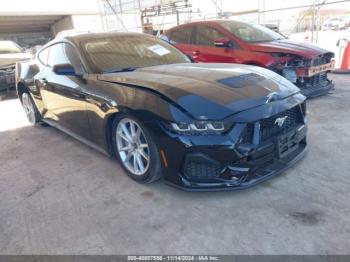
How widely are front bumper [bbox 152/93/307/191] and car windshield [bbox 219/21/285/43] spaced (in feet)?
11.3

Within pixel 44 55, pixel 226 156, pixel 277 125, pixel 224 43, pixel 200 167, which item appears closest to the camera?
pixel 226 156

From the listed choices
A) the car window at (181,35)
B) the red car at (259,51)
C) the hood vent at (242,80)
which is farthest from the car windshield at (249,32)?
the hood vent at (242,80)

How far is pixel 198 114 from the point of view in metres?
2.52

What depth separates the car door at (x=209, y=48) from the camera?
5.85 m

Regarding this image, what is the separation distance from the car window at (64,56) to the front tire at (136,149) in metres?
0.89

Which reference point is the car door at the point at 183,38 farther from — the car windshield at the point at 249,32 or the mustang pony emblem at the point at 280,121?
the mustang pony emblem at the point at 280,121

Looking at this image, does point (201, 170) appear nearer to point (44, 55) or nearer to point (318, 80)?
point (44, 55)

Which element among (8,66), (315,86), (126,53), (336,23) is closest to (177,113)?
(126,53)

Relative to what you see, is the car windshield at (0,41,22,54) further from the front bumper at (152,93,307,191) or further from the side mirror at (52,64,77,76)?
the front bumper at (152,93,307,191)

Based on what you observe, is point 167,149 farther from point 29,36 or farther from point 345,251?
point 29,36

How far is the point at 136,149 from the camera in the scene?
9.95 ft

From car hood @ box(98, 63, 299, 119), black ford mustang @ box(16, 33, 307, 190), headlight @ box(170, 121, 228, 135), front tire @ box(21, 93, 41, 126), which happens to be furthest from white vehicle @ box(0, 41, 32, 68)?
headlight @ box(170, 121, 228, 135)

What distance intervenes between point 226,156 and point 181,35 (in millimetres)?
4827

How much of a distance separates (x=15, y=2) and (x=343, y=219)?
27.1m
